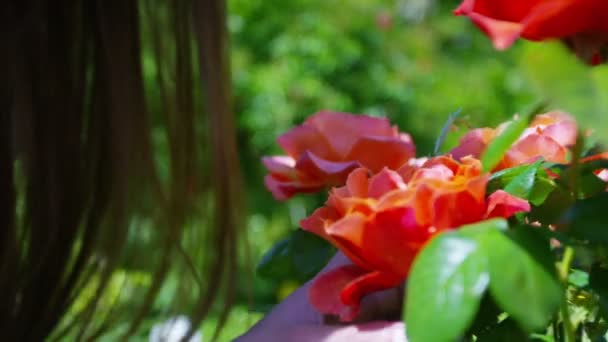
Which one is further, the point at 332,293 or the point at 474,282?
the point at 332,293

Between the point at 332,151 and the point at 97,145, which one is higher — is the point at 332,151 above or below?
above

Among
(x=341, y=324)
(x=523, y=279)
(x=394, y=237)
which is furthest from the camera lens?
(x=341, y=324)

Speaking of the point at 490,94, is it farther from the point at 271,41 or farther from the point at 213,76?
the point at 213,76

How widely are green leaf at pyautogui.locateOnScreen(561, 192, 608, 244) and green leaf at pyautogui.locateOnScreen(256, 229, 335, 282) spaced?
0.40 m

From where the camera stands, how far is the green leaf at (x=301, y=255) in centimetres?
96

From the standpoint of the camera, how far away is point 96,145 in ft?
5.44

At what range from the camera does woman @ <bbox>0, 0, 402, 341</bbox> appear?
155 cm

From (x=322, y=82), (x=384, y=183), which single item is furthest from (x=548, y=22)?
(x=322, y=82)

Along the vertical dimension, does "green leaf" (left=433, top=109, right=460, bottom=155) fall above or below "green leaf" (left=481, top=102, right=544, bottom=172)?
below

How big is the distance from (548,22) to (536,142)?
25cm

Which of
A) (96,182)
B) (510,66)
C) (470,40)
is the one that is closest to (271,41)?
(510,66)

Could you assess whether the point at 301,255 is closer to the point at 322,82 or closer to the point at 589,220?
the point at 589,220

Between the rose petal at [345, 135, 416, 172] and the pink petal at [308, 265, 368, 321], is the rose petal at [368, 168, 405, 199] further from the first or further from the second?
the rose petal at [345, 135, 416, 172]

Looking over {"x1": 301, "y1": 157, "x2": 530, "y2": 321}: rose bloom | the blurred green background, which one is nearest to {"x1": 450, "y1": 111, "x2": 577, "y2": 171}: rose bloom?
{"x1": 301, "y1": 157, "x2": 530, "y2": 321}: rose bloom
